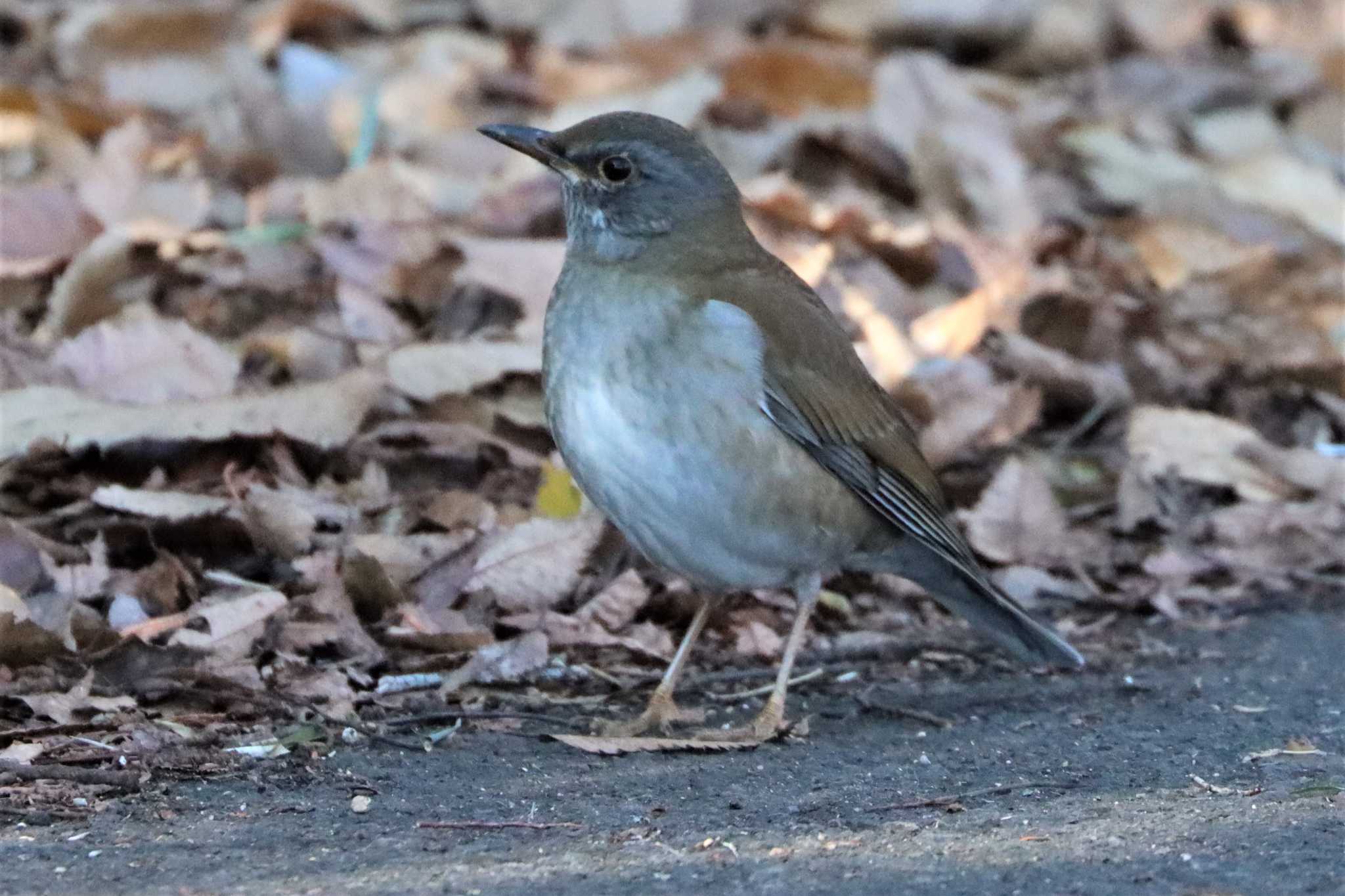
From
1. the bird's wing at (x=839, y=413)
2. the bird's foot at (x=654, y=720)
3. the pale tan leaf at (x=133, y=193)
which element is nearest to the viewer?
the bird's foot at (x=654, y=720)

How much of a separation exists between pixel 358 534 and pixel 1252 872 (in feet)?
8.19

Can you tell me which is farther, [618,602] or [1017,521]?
[1017,521]

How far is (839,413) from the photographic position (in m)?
4.57

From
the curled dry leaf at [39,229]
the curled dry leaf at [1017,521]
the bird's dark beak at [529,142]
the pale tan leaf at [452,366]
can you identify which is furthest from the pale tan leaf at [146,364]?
the curled dry leaf at [1017,521]

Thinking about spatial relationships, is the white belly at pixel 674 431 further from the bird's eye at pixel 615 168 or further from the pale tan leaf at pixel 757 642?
the pale tan leaf at pixel 757 642

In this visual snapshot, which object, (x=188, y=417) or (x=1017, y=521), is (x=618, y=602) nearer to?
(x=188, y=417)

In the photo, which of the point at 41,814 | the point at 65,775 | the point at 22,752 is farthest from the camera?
the point at 22,752

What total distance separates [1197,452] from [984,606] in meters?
1.38

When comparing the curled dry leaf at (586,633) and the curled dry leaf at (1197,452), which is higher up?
the curled dry leaf at (1197,452)

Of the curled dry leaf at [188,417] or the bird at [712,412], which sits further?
the curled dry leaf at [188,417]

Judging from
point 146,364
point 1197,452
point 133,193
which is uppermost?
point 133,193

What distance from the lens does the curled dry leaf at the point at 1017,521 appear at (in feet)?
18.2

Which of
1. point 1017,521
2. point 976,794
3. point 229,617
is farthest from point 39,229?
point 976,794

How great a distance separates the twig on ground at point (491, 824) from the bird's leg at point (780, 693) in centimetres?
83
